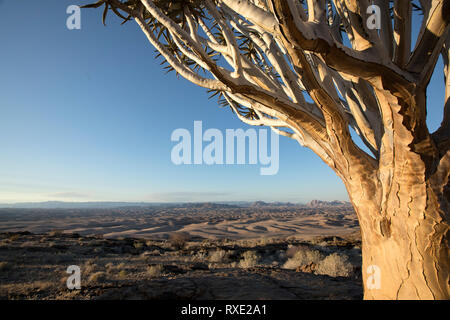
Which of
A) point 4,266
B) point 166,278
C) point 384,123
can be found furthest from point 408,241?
point 4,266

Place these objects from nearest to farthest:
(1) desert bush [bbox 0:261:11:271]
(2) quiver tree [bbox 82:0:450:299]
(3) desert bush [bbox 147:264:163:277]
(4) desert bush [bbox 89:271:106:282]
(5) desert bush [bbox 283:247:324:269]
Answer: (2) quiver tree [bbox 82:0:450:299] < (4) desert bush [bbox 89:271:106:282] < (3) desert bush [bbox 147:264:163:277] < (1) desert bush [bbox 0:261:11:271] < (5) desert bush [bbox 283:247:324:269]

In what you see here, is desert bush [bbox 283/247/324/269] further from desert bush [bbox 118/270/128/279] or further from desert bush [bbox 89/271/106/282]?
desert bush [bbox 89/271/106/282]

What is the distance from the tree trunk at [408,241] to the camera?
2.21 m

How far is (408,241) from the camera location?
91.1 inches

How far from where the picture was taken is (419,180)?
89.1 inches

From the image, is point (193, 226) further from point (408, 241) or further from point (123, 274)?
point (408, 241)

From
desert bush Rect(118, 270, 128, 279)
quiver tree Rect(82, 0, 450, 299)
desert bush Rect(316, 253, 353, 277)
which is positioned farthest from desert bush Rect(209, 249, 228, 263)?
quiver tree Rect(82, 0, 450, 299)

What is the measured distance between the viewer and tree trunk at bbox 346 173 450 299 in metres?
2.21

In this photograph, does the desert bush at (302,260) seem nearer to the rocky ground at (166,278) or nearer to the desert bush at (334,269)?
the rocky ground at (166,278)

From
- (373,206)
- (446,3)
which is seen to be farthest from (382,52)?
(373,206)

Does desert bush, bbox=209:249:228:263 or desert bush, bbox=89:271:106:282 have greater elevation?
desert bush, bbox=89:271:106:282
